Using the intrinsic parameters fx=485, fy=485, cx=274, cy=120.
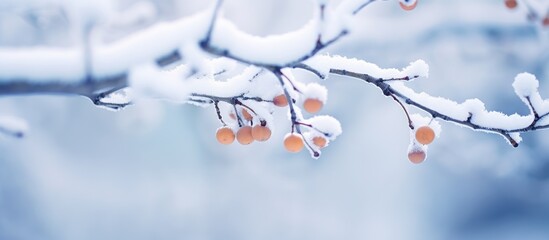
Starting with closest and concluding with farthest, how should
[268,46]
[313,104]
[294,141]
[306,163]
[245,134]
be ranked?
[268,46] < [313,104] < [294,141] < [245,134] < [306,163]

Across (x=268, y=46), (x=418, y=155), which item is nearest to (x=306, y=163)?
(x=418, y=155)

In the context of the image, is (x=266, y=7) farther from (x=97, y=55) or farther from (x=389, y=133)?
(x=97, y=55)

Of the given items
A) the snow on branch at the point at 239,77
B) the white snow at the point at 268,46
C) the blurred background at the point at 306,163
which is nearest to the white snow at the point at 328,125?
the snow on branch at the point at 239,77

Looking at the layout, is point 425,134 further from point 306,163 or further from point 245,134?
point 306,163

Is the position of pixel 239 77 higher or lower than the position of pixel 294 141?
higher

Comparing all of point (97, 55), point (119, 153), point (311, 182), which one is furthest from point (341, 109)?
point (97, 55)

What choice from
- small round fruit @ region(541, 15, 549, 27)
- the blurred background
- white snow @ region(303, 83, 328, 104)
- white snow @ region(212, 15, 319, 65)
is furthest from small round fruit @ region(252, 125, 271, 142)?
the blurred background
